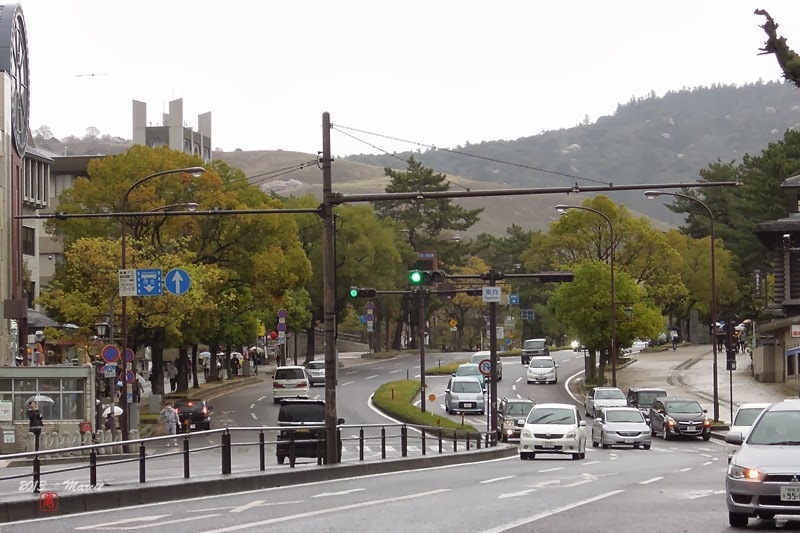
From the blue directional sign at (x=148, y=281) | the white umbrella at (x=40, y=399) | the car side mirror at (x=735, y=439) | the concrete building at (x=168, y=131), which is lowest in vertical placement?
the white umbrella at (x=40, y=399)

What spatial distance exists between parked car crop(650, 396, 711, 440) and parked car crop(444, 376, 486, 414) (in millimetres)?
13688

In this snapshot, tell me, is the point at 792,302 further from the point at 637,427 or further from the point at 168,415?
the point at 168,415

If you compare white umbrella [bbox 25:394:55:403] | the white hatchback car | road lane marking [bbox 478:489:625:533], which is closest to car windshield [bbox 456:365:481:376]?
white umbrella [bbox 25:394:55:403]

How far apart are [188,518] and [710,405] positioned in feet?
191

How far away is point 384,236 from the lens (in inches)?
4365

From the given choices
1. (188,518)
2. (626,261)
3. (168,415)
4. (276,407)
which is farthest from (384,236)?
(188,518)

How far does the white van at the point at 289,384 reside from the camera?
239 feet

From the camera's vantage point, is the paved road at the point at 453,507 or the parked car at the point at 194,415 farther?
the parked car at the point at 194,415

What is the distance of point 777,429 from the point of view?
54.4 feet

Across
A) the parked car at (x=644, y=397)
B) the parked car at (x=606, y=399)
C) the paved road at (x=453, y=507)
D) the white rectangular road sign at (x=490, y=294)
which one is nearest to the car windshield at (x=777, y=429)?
the paved road at (x=453, y=507)

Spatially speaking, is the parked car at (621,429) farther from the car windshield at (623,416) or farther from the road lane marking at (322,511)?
the road lane marking at (322,511)

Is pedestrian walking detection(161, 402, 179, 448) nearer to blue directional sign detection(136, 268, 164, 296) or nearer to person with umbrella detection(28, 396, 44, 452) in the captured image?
person with umbrella detection(28, 396, 44, 452)

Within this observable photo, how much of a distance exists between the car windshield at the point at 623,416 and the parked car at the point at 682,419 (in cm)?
657

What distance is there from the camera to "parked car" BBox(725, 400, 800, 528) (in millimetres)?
15039
